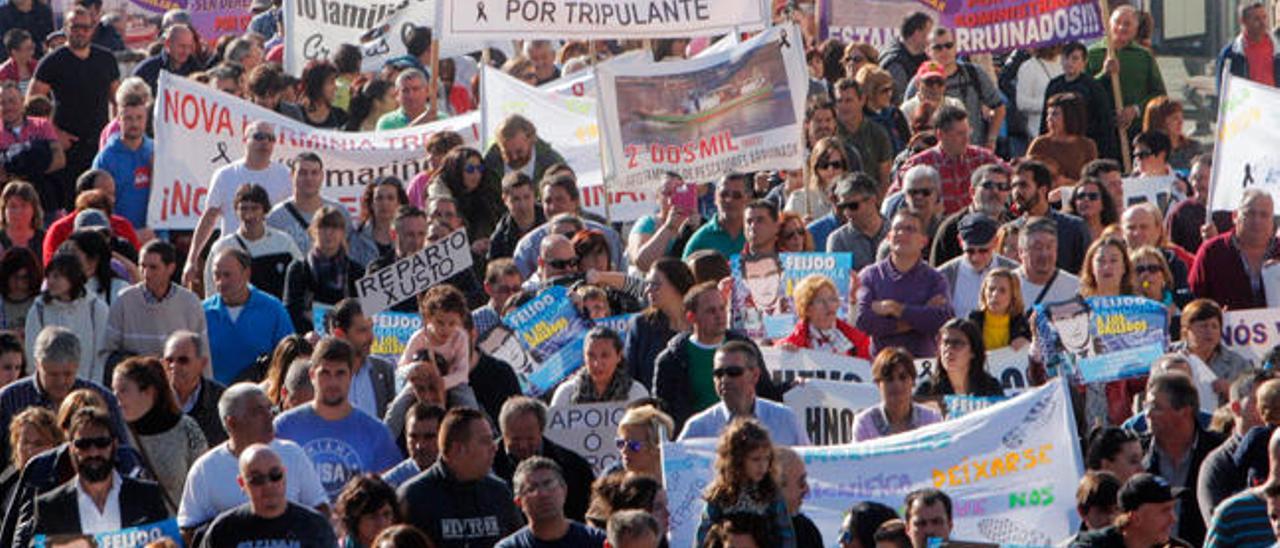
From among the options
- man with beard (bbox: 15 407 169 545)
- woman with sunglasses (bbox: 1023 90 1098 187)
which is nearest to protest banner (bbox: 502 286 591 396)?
man with beard (bbox: 15 407 169 545)

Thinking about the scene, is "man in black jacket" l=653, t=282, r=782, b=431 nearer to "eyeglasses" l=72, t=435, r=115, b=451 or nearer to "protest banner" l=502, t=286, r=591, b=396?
"protest banner" l=502, t=286, r=591, b=396

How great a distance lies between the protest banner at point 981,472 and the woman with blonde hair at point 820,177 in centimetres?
527

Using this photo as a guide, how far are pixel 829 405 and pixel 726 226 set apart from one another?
2717 mm

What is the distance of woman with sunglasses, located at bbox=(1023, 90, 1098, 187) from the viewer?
19.7 meters

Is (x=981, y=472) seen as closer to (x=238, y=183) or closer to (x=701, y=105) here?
(x=701, y=105)

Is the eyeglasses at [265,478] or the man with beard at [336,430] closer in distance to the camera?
the eyeglasses at [265,478]

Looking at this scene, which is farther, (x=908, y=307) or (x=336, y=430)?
(x=908, y=307)

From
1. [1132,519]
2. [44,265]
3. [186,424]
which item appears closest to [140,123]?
[44,265]

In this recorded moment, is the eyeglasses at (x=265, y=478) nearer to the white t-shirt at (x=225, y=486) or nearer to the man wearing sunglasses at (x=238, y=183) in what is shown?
the white t-shirt at (x=225, y=486)

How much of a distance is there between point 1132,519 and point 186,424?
4.07 meters

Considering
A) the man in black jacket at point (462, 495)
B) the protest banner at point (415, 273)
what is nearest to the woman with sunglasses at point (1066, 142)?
the protest banner at point (415, 273)

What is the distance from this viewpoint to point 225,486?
43.7ft

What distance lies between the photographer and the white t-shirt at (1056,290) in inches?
629

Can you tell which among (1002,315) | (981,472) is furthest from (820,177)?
(981,472)
